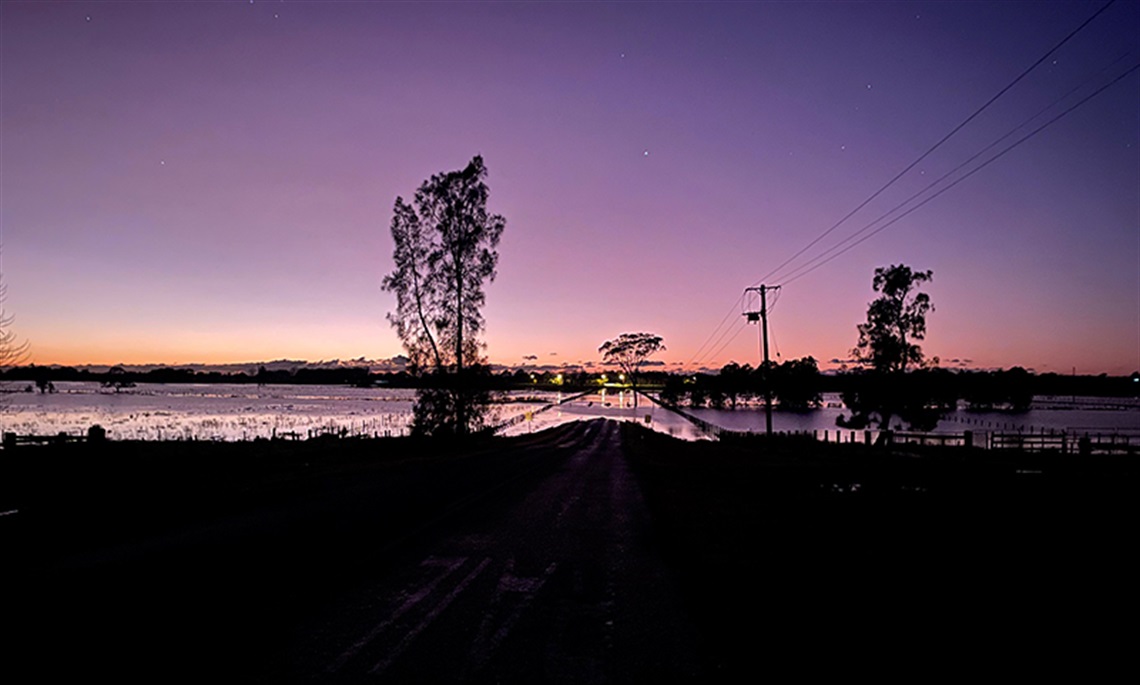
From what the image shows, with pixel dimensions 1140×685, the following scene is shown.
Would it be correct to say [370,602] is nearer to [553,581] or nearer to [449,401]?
[553,581]

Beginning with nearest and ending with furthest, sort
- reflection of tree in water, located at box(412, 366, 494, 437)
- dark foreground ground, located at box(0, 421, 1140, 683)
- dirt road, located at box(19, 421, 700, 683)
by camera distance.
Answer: dirt road, located at box(19, 421, 700, 683) → dark foreground ground, located at box(0, 421, 1140, 683) → reflection of tree in water, located at box(412, 366, 494, 437)

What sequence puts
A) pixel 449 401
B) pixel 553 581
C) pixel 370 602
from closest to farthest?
pixel 370 602 < pixel 553 581 < pixel 449 401

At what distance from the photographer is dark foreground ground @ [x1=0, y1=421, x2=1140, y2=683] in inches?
280

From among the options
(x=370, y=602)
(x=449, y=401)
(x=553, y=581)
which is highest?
(x=449, y=401)

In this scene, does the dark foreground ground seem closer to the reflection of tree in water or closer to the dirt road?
the dirt road

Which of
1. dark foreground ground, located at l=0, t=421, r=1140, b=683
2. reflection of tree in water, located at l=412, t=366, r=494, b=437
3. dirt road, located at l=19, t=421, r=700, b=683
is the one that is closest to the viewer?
dirt road, located at l=19, t=421, r=700, b=683

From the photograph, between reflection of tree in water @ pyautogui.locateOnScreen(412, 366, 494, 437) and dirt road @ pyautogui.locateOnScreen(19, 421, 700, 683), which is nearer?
dirt road @ pyautogui.locateOnScreen(19, 421, 700, 683)

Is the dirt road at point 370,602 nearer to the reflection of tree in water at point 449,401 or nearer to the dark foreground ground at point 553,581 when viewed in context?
the dark foreground ground at point 553,581

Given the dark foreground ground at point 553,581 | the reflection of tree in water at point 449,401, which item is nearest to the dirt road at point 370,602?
the dark foreground ground at point 553,581

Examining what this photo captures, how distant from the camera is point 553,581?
10.4 m

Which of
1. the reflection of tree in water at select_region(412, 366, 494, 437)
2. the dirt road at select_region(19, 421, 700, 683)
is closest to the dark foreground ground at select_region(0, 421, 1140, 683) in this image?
the dirt road at select_region(19, 421, 700, 683)

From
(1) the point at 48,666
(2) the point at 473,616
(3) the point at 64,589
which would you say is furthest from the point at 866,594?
(3) the point at 64,589

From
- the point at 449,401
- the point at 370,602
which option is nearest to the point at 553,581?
the point at 370,602

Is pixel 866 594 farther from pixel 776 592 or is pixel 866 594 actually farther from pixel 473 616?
pixel 473 616
